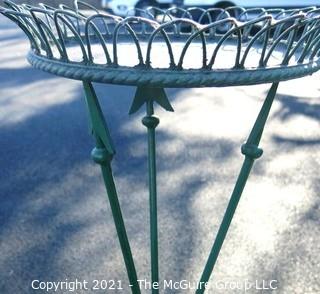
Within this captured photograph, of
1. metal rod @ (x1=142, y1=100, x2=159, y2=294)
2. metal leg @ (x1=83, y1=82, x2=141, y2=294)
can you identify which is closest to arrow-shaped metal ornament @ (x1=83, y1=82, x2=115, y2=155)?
metal leg @ (x1=83, y1=82, x2=141, y2=294)

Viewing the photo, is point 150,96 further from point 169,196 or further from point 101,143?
point 169,196

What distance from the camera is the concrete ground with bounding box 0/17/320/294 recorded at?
1.39 meters

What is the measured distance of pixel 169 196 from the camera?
177cm

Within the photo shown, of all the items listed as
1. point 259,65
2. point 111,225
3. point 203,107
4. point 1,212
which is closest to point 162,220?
point 111,225

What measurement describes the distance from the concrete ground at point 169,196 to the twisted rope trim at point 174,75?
0.95 metres

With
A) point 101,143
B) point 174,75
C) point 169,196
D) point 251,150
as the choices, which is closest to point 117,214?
point 101,143

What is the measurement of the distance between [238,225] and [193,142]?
2.61 ft

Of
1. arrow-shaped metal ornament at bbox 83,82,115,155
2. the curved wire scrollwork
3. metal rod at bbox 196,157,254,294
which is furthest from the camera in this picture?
metal rod at bbox 196,157,254,294

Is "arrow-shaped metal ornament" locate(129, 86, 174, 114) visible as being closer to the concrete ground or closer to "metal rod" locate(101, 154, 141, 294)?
"metal rod" locate(101, 154, 141, 294)

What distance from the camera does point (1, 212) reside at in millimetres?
1648

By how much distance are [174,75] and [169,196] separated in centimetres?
133

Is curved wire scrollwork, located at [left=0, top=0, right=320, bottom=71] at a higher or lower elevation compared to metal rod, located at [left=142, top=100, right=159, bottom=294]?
higher

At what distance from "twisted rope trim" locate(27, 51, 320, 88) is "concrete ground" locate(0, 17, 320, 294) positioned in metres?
0.95

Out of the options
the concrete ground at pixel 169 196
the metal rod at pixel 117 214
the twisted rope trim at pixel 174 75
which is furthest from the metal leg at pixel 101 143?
the concrete ground at pixel 169 196
